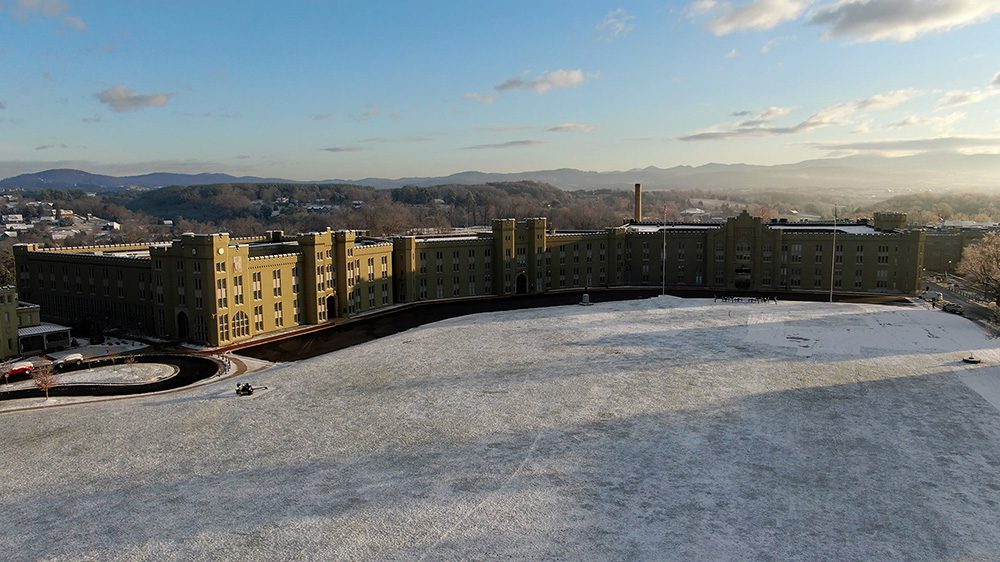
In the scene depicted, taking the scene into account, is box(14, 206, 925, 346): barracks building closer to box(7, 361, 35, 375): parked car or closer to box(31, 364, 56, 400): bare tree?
box(7, 361, 35, 375): parked car

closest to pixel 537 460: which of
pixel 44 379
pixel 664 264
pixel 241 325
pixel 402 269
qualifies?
pixel 44 379

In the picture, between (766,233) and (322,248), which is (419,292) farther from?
(766,233)

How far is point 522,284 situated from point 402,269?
1969cm

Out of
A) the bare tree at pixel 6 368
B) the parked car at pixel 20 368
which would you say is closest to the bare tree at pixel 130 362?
the parked car at pixel 20 368

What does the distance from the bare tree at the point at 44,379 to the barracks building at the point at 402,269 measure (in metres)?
14.9

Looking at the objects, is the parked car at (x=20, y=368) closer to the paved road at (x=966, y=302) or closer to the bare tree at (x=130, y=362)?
the bare tree at (x=130, y=362)

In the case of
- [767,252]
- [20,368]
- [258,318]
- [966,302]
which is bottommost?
[20,368]

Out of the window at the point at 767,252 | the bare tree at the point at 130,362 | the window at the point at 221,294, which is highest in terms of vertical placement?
the window at the point at 767,252

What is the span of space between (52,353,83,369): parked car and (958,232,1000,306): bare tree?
321 feet

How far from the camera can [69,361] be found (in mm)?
59188

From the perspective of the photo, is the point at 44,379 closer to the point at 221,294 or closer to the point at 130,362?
the point at 130,362

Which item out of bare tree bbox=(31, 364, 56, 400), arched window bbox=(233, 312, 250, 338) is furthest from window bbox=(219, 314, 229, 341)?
bare tree bbox=(31, 364, 56, 400)

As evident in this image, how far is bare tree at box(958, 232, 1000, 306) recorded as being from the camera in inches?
3108

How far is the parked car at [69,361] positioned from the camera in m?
58.4
